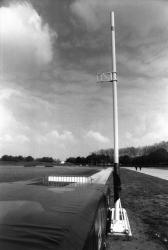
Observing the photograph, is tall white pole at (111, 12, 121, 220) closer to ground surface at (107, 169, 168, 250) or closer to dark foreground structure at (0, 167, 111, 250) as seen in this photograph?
ground surface at (107, 169, 168, 250)

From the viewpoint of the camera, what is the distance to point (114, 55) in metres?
8.86

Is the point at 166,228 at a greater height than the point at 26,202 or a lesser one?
lesser

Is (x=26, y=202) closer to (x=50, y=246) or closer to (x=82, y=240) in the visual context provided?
(x=82, y=240)

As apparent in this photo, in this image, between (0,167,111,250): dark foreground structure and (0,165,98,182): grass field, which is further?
(0,165,98,182): grass field

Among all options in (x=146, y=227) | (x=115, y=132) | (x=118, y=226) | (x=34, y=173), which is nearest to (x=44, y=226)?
(x=118, y=226)

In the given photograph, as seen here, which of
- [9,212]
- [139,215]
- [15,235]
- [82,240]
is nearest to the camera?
[15,235]

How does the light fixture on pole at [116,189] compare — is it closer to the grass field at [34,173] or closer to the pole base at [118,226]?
the pole base at [118,226]

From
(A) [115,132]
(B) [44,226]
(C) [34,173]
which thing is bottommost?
(C) [34,173]

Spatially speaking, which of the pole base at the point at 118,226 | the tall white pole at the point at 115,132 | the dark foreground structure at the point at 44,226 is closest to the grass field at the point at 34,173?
the tall white pole at the point at 115,132

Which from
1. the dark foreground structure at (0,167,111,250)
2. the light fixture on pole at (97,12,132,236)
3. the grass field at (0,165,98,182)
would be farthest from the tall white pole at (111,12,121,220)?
the grass field at (0,165,98,182)

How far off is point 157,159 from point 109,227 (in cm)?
11092

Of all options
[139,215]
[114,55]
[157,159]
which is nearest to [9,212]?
[114,55]

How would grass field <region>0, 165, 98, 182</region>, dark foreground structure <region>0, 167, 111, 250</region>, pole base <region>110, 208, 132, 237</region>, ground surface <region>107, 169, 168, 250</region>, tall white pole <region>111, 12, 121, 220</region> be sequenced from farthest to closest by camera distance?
grass field <region>0, 165, 98, 182</region>, tall white pole <region>111, 12, 121, 220</region>, pole base <region>110, 208, 132, 237</region>, ground surface <region>107, 169, 168, 250</region>, dark foreground structure <region>0, 167, 111, 250</region>

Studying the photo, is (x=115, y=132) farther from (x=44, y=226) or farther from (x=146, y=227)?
(x=44, y=226)
